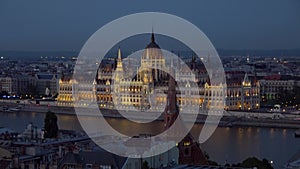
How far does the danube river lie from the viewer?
8.78m

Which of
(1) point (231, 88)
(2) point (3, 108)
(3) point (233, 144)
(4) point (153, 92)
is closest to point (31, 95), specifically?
(2) point (3, 108)

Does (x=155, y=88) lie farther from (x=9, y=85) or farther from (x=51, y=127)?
(x=51, y=127)

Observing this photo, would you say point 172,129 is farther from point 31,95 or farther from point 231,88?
point 31,95

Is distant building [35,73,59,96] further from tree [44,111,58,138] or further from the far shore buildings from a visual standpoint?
tree [44,111,58,138]

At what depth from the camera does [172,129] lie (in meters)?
7.00

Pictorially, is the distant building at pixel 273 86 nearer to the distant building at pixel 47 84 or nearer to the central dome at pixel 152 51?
the central dome at pixel 152 51

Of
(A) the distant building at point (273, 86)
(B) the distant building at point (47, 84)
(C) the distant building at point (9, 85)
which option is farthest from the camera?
(C) the distant building at point (9, 85)

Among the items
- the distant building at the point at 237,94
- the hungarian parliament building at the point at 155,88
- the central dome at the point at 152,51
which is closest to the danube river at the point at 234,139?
the hungarian parliament building at the point at 155,88

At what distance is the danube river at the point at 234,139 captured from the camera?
8781 mm

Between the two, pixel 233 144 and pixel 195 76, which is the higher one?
pixel 195 76

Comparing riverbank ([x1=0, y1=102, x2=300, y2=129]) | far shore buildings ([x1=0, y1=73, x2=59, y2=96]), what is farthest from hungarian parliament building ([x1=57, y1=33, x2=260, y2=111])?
far shore buildings ([x1=0, y1=73, x2=59, y2=96])

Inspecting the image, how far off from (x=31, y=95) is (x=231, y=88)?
655cm

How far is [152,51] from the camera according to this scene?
18438 mm

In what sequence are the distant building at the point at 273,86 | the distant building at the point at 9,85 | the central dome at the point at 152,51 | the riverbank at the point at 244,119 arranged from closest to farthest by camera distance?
the riverbank at the point at 244,119 < the central dome at the point at 152,51 < the distant building at the point at 273,86 < the distant building at the point at 9,85
